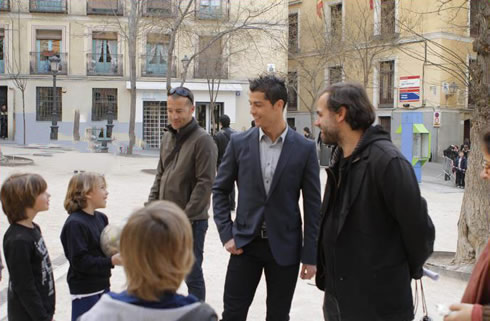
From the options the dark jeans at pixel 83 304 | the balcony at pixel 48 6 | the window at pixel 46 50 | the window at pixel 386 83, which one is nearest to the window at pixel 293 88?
the window at pixel 386 83

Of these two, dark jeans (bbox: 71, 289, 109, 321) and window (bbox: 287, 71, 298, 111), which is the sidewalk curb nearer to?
dark jeans (bbox: 71, 289, 109, 321)

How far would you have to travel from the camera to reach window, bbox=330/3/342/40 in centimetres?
2750

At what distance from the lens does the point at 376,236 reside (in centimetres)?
257

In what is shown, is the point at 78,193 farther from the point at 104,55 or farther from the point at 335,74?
the point at 104,55

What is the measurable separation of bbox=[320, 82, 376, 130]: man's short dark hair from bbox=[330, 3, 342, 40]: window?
2542cm

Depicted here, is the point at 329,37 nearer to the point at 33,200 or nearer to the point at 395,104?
the point at 395,104

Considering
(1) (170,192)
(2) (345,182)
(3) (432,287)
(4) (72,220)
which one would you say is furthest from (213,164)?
(3) (432,287)

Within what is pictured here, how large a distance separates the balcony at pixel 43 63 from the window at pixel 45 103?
0.93m

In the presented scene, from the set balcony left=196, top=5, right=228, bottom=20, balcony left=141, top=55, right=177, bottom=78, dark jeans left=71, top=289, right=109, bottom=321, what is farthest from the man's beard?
balcony left=141, top=55, right=177, bottom=78

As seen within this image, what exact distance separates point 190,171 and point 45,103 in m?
29.7

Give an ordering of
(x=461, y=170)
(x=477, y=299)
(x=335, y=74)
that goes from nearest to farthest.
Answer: (x=477, y=299) → (x=461, y=170) → (x=335, y=74)

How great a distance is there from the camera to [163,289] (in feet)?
5.83

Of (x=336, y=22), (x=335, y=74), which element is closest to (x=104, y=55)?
(x=335, y=74)

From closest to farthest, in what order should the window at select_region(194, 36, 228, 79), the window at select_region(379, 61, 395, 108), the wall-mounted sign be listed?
the wall-mounted sign → the window at select_region(194, 36, 228, 79) → the window at select_region(379, 61, 395, 108)
